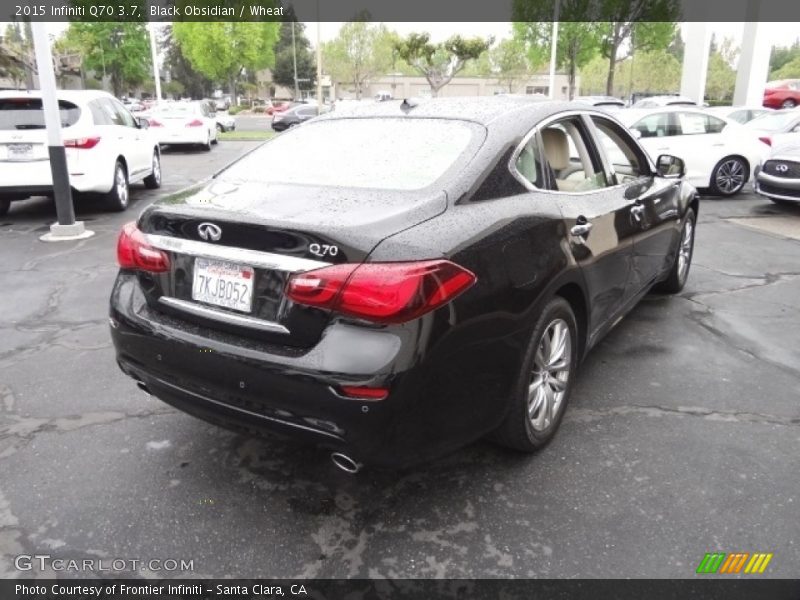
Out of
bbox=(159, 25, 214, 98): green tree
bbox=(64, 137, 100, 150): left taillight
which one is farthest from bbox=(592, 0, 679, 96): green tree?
bbox=(159, 25, 214, 98): green tree

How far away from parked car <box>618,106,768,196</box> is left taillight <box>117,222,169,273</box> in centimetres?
1003

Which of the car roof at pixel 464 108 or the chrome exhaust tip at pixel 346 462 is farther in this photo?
the car roof at pixel 464 108

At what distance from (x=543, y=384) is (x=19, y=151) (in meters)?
7.77

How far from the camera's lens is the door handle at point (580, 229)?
3.06 m

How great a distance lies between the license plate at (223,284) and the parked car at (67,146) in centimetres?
675

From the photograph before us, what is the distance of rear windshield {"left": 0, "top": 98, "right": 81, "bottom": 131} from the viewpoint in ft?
26.8

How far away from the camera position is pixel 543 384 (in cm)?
301

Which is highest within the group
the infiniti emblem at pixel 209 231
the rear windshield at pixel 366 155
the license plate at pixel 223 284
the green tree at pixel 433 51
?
the green tree at pixel 433 51

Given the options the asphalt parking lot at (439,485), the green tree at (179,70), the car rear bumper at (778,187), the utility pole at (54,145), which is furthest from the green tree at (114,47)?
the asphalt parking lot at (439,485)

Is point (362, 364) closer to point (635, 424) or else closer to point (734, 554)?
point (734, 554)

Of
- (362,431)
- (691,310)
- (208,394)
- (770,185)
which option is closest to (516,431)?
(362,431)

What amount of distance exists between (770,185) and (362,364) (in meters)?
9.80

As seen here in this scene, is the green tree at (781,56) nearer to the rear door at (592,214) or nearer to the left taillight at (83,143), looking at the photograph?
the left taillight at (83,143)

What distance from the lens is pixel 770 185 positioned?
9.85 meters
